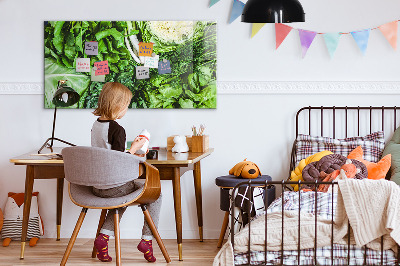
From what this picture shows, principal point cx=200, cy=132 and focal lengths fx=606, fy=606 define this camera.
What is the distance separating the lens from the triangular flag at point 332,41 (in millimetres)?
4281

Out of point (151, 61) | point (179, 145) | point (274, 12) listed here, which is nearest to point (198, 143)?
point (179, 145)

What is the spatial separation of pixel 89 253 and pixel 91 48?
4.79ft

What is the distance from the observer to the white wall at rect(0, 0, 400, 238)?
170 inches

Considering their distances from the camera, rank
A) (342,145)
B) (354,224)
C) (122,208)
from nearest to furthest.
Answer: (354,224) < (122,208) < (342,145)

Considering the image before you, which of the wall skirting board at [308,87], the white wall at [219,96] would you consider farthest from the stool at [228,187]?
the wall skirting board at [308,87]

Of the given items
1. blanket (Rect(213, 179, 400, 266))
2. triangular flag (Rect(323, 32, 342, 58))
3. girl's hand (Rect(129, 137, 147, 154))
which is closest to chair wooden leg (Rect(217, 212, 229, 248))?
girl's hand (Rect(129, 137, 147, 154))

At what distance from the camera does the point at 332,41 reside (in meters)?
4.28

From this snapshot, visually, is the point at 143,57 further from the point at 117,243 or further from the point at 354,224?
the point at 354,224

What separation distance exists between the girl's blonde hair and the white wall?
3.03 feet

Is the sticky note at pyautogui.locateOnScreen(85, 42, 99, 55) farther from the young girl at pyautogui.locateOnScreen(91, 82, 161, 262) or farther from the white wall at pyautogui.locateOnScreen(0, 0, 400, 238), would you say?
the young girl at pyautogui.locateOnScreen(91, 82, 161, 262)

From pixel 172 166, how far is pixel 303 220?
92 centimetres

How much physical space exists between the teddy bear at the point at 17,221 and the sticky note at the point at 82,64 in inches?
39.3

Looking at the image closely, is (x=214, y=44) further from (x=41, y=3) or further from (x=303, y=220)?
(x=303, y=220)

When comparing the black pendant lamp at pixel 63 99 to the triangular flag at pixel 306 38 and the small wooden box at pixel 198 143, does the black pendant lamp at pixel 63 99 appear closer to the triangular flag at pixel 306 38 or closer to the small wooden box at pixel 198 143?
the small wooden box at pixel 198 143
